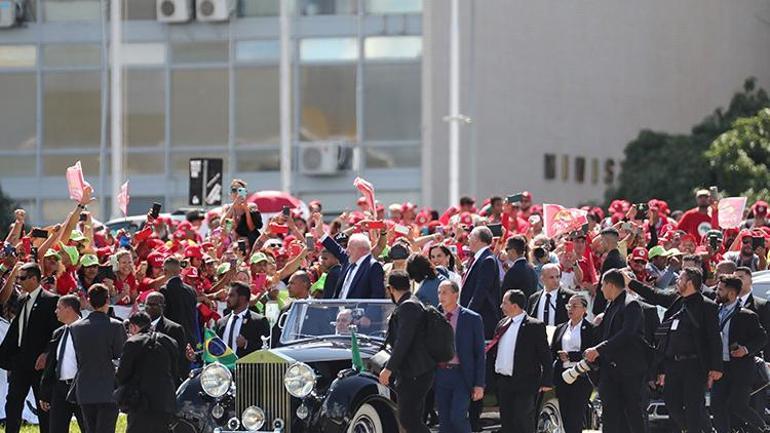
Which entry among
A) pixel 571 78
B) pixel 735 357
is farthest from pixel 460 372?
pixel 571 78

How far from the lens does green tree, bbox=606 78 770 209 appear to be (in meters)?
40.4

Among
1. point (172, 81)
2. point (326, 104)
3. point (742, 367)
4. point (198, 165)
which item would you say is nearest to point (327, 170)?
point (326, 104)

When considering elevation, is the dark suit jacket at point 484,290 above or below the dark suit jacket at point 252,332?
above

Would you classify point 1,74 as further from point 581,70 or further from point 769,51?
point 769,51

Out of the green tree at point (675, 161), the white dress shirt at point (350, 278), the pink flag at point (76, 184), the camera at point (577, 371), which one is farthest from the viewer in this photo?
the green tree at point (675, 161)

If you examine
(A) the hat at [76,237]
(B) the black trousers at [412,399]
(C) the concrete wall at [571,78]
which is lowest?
(B) the black trousers at [412,399]

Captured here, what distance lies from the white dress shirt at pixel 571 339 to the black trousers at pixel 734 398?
1490 millimetres

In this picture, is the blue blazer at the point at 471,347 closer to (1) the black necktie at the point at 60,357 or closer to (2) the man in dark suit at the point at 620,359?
(2) the man in dark suit at the point at 620,359

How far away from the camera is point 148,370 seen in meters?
15.5

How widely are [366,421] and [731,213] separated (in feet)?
27.2

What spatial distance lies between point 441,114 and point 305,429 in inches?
1012

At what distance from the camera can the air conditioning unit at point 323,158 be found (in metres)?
40.0

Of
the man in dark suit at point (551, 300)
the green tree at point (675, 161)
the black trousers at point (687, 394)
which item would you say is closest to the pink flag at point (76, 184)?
the man in dark suit at point (551, 300)

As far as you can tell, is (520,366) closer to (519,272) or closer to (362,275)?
(362,275)
